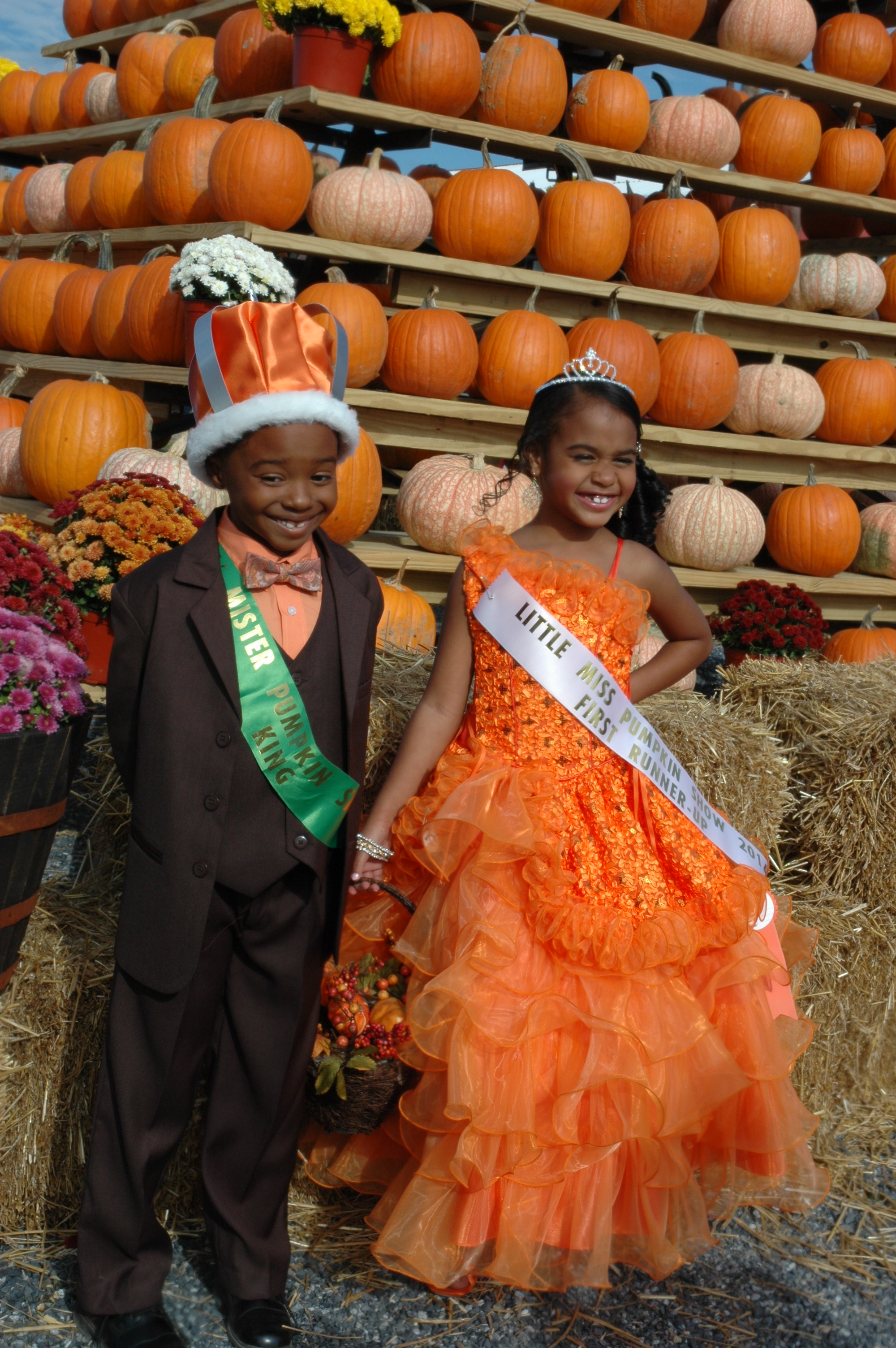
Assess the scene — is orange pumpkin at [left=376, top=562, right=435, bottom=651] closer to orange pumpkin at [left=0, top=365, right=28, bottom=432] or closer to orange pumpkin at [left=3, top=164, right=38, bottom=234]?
orange pumpkin at [left=0, top=365, right=28, bottom=432]

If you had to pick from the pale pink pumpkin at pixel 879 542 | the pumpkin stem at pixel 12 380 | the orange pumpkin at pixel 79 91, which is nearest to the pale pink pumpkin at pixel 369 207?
the pumpkin stem at pixel 12 380

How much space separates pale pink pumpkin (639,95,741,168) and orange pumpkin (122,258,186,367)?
283cm

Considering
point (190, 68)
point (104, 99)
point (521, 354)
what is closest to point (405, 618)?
point (521, 354)

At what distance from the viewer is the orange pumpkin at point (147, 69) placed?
20.0 ft

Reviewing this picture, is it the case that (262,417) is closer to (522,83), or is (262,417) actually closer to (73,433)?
(73,433)

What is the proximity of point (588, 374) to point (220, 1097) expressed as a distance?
5.30 ft

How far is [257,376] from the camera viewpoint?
1.77 metres

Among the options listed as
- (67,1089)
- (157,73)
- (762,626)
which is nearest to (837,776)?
(762,626)

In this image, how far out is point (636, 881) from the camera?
2.12 metres

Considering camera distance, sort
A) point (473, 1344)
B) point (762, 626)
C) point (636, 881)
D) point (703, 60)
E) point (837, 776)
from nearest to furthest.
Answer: point (473, 1344)
point (636, 881)
point (837, 776)
point (762, 626)
point (703, 60)

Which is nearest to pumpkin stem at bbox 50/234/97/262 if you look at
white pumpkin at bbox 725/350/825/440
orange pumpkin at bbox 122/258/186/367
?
orange pumpkin at bbox 122/258/186/367

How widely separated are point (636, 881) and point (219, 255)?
10.8 feet

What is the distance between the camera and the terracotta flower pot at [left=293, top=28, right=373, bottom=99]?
15.9 feet

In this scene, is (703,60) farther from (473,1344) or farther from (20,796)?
(473,1344)
